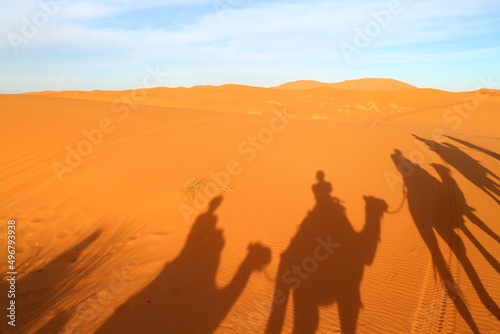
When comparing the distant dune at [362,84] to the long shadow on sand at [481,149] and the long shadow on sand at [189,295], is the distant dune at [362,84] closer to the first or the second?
the long shadow on sand at [481,149]

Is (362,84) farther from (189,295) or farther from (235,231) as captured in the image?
(189,295)

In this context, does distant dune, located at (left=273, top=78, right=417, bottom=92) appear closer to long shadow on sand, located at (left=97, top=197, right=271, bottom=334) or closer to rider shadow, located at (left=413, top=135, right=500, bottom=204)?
rider shadow, located at (left=413, top=135, right=500, bottom=204)

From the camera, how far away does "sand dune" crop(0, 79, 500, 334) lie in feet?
13.0

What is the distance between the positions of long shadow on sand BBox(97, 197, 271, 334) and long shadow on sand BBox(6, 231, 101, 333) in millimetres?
602

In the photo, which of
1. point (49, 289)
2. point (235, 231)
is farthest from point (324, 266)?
point (49, 289)

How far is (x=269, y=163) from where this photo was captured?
9.13 metres

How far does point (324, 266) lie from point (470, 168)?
8771 mm

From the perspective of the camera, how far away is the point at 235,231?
5.89m

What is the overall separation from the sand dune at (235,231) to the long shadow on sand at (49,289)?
20 millimetres

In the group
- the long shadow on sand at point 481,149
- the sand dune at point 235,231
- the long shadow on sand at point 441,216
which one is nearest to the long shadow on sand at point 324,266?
the sand dune at point 235,231

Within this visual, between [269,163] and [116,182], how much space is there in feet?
13.5

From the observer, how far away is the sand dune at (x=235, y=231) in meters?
3.97

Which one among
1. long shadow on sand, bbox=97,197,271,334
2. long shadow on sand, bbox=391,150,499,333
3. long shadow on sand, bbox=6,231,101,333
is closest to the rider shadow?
long shadow on sand, bbox=391,150,499,333

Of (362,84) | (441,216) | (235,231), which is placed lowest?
(235,231)
